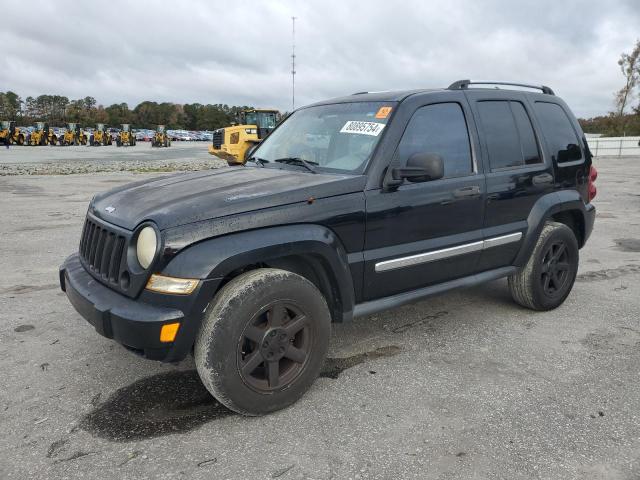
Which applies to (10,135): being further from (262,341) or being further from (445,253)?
(262,341)

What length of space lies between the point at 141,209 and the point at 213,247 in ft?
1.84

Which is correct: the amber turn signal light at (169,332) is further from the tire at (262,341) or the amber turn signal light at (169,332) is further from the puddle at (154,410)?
the puddle at (154,410)

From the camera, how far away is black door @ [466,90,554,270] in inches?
151

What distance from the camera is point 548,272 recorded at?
439cm

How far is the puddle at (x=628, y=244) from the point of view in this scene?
273 inches

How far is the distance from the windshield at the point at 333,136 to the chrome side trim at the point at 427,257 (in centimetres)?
62

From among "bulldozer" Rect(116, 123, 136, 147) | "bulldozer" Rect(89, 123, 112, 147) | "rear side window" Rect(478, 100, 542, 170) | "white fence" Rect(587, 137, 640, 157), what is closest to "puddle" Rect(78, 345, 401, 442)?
"rear side window" Rect(478, 100, 542, 170)

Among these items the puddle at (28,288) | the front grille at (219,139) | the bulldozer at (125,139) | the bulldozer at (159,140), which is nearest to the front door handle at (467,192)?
the puddle at (28,288)

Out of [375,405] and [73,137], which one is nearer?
[375,405]

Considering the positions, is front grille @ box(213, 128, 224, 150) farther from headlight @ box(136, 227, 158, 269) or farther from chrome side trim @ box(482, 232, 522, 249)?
headlight @ box(136, 227, 158, 269)

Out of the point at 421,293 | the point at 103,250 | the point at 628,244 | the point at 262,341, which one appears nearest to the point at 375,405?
the point at 262,341

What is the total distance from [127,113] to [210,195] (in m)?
128

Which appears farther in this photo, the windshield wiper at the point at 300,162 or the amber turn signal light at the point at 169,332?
the windshield wiper at the point at 300,162

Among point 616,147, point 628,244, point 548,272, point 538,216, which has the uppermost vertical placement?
point 616,147
